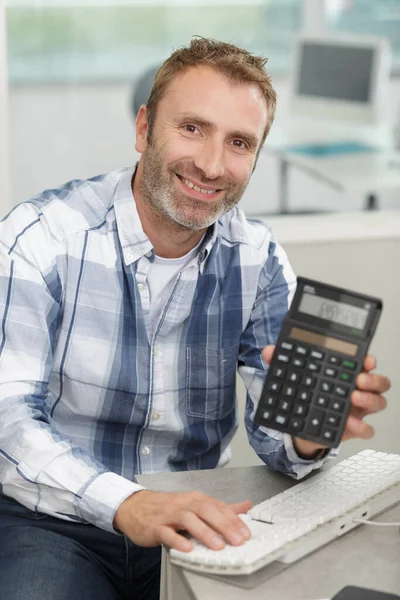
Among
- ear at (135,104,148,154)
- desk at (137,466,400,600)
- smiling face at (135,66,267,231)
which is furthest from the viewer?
ear at (135,104,148,154)

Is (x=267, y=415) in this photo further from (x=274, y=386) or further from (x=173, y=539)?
(x=173, y=539)

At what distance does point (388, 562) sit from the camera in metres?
1.05

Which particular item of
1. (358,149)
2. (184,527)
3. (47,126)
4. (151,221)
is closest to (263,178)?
(358,149)

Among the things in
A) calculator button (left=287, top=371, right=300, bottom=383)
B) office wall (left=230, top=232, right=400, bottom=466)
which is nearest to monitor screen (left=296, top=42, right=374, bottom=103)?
office wall (left=230, top=232, right=400, bottom=466)

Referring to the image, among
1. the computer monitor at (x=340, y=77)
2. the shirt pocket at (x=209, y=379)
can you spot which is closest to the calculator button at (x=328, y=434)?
the shirt pocket at (x=209, y=379)

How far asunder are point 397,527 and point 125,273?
22.2 inches

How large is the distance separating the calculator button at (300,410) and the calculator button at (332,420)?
1.0 inches

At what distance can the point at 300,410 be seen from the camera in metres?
1.13

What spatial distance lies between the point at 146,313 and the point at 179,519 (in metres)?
0.44

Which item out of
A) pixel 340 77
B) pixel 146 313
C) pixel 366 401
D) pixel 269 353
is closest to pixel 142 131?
pixel 146 313

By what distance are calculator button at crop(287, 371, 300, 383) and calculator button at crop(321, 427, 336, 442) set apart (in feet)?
0.21

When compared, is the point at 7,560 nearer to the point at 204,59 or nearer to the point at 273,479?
the point at 273,479

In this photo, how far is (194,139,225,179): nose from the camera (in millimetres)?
1440

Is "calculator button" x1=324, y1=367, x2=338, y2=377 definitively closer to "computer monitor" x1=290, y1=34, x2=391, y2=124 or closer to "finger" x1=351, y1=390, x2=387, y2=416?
"finger" x1=351, y1=390, x2=387, y2=416
